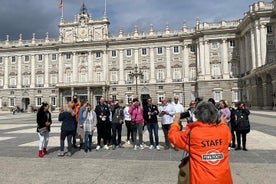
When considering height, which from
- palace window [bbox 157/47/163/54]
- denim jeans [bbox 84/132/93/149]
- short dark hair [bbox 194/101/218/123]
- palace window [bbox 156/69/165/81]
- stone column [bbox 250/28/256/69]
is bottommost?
denim jeans [bbox 84/132/93/149]

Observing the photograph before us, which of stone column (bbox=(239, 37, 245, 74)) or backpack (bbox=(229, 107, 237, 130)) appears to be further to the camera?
stone column (bbox=(239, 37, 245, 74))

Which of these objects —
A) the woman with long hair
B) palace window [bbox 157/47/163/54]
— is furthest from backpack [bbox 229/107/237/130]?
palace window [bbox 157/47/163/54]

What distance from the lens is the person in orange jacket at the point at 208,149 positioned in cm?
281

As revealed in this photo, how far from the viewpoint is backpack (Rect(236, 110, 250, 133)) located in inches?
356

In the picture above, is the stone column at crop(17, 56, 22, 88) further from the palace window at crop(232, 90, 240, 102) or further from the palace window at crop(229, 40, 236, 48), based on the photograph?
the palace window at crop(232, 90, 240, 102)

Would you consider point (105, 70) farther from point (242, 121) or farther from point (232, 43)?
point (242, 121)

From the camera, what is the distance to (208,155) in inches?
112

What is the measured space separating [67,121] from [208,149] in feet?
22.3

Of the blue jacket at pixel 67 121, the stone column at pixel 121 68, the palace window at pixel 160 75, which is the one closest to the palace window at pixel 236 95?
the palace window at pixel 160 75

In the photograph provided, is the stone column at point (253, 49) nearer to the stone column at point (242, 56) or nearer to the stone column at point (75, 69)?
the stone column at point (242, 56)

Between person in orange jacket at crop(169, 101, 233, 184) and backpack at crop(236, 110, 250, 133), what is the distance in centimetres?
665

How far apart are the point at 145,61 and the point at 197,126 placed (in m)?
52.8

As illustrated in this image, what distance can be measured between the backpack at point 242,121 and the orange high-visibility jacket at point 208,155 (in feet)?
21.9

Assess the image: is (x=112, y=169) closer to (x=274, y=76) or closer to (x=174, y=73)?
(x=274, y=76)
